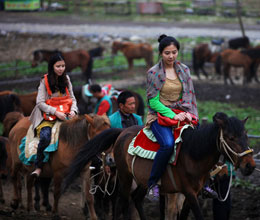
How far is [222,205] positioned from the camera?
26.1 feet

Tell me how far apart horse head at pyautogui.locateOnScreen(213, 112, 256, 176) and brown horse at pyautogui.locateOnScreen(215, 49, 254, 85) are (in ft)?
56.5

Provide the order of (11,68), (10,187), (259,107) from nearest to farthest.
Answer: (10,187) < (259,107) < (11,68)

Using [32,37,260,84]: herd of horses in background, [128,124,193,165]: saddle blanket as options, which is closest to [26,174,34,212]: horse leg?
[128,124,193,165]: saddle blanket

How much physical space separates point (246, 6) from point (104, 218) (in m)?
35.1

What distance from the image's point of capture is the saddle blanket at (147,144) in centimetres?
683

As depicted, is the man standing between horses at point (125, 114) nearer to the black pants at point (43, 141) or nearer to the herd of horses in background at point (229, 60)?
the black pants at point (43, 141)

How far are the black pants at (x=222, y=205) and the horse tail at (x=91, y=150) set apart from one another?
166 cm

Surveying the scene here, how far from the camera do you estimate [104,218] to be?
916 cm

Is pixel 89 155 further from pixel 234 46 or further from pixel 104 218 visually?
pixel 234 46

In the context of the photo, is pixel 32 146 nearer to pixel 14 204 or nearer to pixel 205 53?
pixel 14 204

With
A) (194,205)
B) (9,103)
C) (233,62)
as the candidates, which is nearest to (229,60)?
(233,62)

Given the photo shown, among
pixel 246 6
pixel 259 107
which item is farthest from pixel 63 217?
pixel 246 6

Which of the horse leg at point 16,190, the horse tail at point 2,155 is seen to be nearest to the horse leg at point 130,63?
the horse tail at point 2,155

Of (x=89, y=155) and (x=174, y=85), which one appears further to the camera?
(x=89, y=155)
